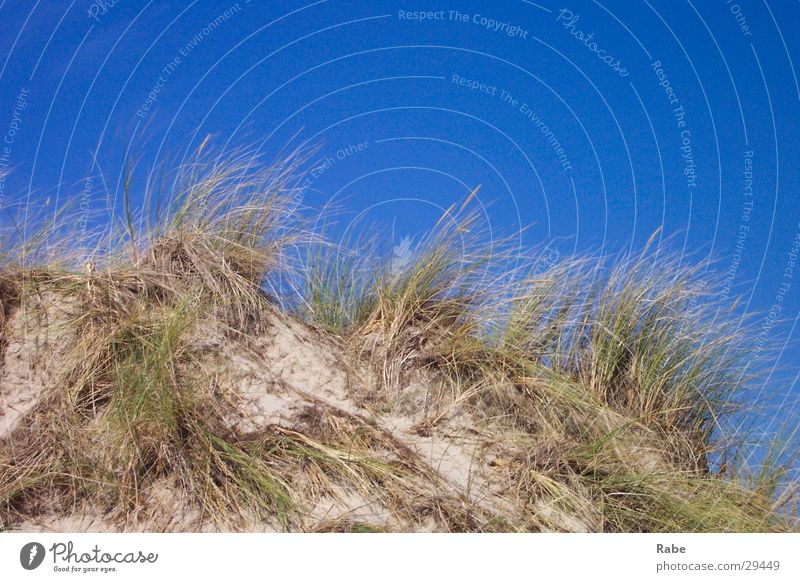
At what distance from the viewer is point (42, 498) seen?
440cm

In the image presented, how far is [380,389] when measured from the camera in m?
5.32

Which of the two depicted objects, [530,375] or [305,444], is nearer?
[305,444]

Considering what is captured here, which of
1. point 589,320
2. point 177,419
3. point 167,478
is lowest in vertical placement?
point 167,478

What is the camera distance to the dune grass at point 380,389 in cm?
443

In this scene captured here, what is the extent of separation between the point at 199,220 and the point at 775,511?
4179 millimetres

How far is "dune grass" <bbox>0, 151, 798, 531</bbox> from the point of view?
443 centimetres

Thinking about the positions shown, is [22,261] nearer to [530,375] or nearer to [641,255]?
[530,375]
